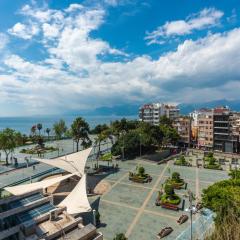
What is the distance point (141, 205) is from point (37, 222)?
1684 centimetres

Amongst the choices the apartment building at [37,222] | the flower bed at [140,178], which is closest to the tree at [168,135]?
the flower bed at [140,178]

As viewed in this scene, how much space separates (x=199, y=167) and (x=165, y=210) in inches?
1117

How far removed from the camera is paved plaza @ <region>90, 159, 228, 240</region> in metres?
29.6

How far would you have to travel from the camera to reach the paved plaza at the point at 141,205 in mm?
29562

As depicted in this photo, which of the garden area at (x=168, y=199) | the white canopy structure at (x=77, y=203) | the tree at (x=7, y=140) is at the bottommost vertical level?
the garden area at (x=168, y=199)

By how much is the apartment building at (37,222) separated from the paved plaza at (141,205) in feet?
20.5

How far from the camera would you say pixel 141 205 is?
120 feet

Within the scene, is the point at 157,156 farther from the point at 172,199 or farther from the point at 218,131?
the point at 172,199

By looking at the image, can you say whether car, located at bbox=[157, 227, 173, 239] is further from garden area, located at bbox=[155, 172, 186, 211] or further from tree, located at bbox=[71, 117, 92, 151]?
tree, located at bbox=[71, 117, 92, 151]

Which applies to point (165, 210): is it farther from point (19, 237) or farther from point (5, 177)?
point (5, 177)

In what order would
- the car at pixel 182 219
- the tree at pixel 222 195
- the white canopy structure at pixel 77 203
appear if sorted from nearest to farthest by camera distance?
the tree at pixel 222 195
the white canopy structure at pixel 77 203
the car at pixel 182 219

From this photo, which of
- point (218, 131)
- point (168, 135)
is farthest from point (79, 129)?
point (218, 131)

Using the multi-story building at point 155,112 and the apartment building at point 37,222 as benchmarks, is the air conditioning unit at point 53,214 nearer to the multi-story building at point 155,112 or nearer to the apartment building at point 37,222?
the apartment building at point 37,222

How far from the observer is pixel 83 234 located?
71.5 ft
